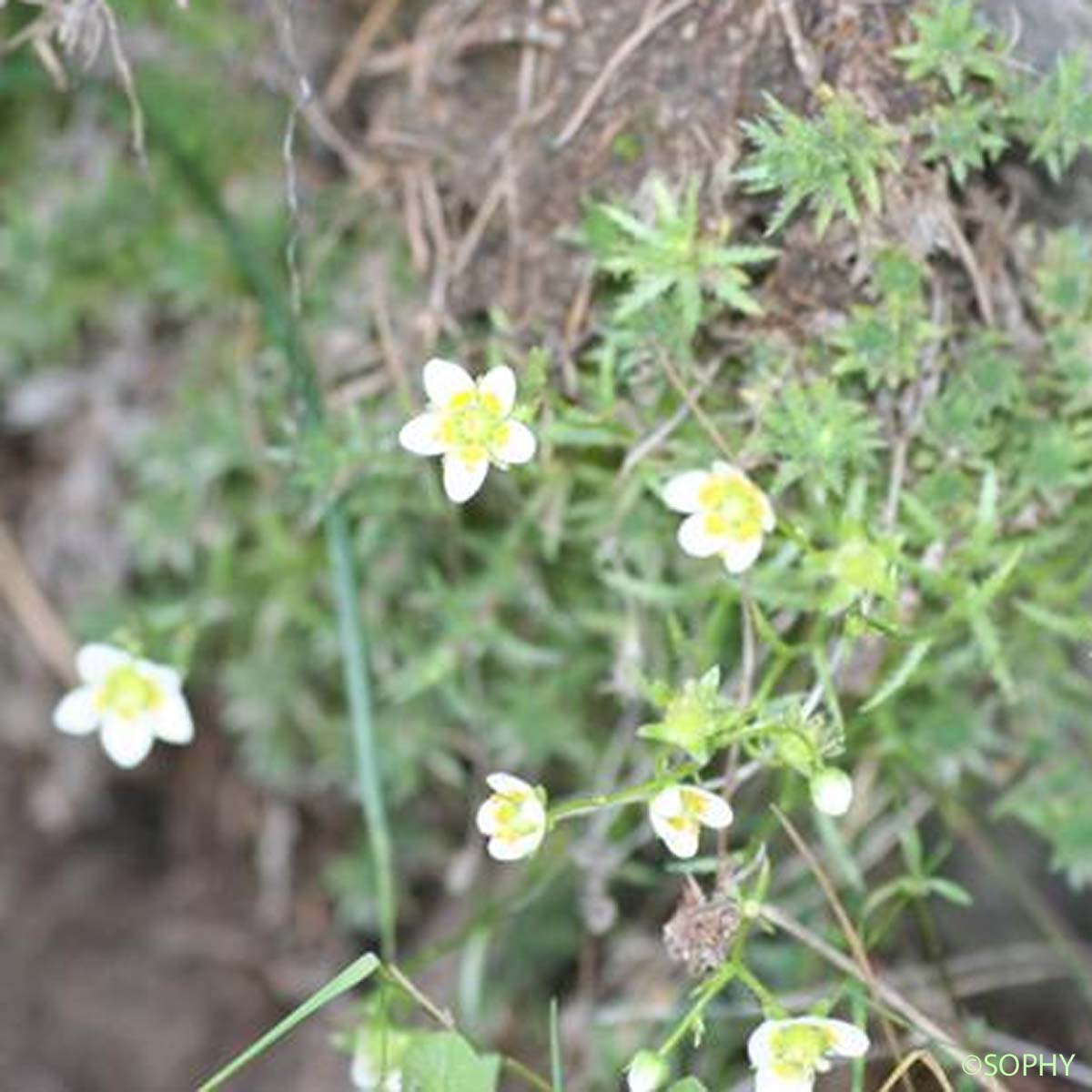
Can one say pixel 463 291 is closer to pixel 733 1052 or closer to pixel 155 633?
pixel 155 633

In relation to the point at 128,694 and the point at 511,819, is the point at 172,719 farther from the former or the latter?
the point at 511,819

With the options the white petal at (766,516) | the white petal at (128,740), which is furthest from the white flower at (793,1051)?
the white petal at (128,740)

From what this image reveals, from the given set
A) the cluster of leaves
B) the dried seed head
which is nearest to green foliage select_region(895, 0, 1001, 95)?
the cluster of leaves

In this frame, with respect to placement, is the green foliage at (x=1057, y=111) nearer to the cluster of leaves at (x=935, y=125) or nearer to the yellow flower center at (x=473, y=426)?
A: the cluster of leaves at (x=935, y=125)

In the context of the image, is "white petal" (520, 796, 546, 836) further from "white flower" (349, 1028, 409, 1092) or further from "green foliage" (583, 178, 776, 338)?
"green foliage" (583, 178, 776, 338)

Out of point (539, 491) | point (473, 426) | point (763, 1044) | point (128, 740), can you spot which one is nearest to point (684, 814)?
point (763, 1044)

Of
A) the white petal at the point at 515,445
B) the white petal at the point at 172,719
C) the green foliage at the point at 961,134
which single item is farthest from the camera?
the white petal at the point at 172,719
